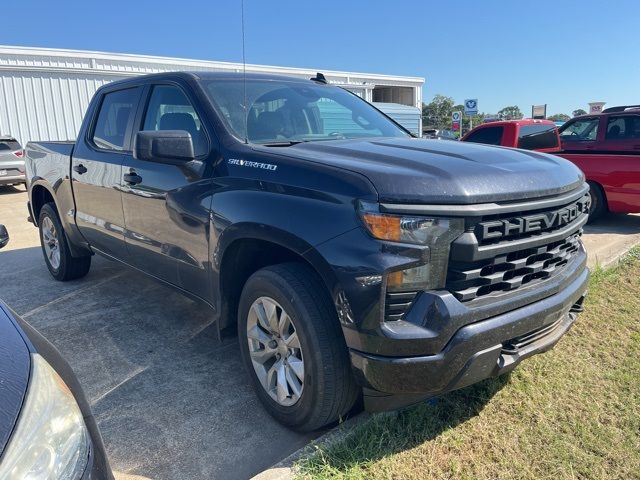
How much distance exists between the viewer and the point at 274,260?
292 cm

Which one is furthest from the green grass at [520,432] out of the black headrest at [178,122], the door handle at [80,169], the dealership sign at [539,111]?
the dealership sign at [539,111]

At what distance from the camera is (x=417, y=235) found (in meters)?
2.13

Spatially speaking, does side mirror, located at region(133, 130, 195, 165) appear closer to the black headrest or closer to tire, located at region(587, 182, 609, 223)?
the black headrest

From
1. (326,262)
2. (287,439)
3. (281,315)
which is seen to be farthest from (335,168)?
(287,439)

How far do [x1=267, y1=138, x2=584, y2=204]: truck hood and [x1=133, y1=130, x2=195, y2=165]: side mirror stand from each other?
1.94 feet

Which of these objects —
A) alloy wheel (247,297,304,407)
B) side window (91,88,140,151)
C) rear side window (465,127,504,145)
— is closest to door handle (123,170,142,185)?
side window (91,88,140,151)

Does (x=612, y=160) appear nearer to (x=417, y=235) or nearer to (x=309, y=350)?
(x=417, y=235)

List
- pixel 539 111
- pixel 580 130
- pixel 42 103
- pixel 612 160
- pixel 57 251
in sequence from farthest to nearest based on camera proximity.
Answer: pixel 539 111
pixel 42 103
pixel 580 130
pixel 612 160
pixel 57 251

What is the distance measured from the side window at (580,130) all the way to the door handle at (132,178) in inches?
317

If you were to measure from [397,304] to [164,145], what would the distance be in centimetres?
160

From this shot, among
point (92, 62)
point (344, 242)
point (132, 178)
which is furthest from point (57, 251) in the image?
point (92, 62)

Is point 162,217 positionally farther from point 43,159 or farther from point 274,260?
point 43,159

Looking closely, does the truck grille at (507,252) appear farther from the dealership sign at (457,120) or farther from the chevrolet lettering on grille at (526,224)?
the dealership sign at (457,120)

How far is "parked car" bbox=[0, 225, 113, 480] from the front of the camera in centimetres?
123
